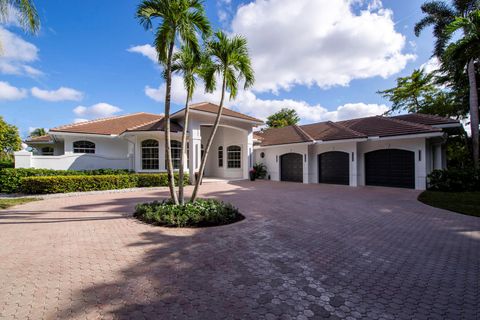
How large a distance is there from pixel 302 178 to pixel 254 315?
1751 cm

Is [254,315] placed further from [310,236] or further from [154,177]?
[154,177]

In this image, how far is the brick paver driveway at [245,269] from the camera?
3.14 metres

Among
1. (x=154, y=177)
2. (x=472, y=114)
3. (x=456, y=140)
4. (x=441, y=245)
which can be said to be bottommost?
(x=441, y=245)

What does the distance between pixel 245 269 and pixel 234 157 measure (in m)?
17.8

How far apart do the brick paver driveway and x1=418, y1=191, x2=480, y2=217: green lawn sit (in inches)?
71.4

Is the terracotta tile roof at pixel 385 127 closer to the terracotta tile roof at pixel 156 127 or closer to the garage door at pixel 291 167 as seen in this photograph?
the garage door at pixel 291 167

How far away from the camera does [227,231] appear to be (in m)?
6.45

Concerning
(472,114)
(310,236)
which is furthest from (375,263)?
(472,114)

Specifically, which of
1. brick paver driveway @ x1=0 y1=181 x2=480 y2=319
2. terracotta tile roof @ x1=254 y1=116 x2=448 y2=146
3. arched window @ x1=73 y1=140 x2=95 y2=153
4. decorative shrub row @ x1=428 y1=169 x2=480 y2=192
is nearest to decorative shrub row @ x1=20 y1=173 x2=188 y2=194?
brick paver driveway @ x1=0 y1=181 x2=480 y2=319

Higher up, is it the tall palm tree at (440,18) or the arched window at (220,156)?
the tall palm tree at (440,18)

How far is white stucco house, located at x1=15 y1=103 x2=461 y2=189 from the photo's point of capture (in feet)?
49.7

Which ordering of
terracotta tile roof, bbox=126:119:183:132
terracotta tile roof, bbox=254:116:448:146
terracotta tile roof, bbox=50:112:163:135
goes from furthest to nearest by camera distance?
terracotta tile roof, bbox=50:112:163:135, terracotta tile roof, bbox=126:119:183:132, terracotta tile roof, bbox=254:116:448:146

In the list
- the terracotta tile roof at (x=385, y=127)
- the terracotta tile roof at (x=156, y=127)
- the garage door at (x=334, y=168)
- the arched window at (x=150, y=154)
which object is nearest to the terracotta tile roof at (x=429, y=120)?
the terracotta tile roof at (x=385, y=127)

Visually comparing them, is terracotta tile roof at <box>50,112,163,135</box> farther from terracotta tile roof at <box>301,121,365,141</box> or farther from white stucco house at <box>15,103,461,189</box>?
terracotta tile roof at <box>301,121,365,141</box>
